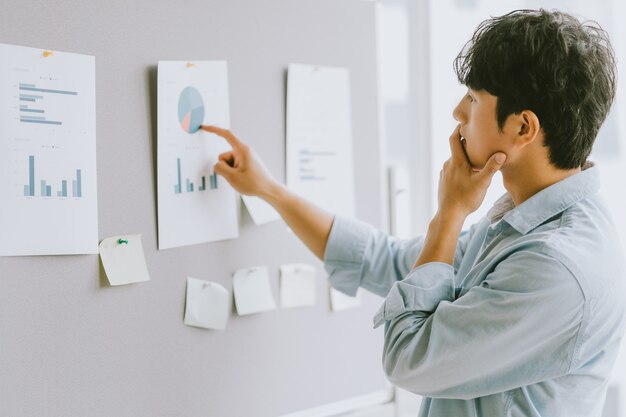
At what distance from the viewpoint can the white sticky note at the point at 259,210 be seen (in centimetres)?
123

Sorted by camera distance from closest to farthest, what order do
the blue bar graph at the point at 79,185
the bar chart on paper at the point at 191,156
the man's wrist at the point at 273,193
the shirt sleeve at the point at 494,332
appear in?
the shirt sleeve at the point at 494,332, the blue bar graph at the point at 79,185, the bar chart on paper at the point at 191,156, the man's wrist at the point at 273,193

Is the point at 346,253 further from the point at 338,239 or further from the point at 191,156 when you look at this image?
the point at 191,156

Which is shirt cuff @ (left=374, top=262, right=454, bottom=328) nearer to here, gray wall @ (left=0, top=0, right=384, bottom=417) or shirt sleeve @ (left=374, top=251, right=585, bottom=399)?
shirt sleeve @ (left=374, top=251, right=585, bottom=399)

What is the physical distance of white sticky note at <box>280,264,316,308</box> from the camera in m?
1.29

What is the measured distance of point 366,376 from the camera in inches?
56.5

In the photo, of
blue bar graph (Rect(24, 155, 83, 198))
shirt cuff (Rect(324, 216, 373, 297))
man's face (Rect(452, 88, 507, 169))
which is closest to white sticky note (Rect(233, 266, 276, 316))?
shirt cuff (Rect(324, 216, 373, 297))

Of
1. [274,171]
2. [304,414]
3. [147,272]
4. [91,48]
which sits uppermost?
[91,48]

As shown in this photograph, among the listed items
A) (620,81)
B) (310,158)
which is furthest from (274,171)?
(620,81)

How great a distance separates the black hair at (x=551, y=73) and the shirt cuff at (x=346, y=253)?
1.33 feet

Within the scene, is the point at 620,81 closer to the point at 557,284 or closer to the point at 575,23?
the point at 575,23

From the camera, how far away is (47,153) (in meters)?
0.96

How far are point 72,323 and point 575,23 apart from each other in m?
0.91

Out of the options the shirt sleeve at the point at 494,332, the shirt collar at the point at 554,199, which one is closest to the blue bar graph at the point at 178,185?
the shirt sleeve at the point at 494,332

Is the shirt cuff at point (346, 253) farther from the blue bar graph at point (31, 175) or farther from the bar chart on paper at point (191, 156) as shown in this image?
the blue bar graph at point (31, 175)
